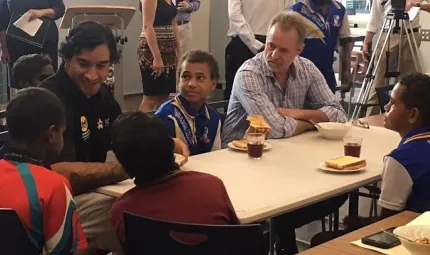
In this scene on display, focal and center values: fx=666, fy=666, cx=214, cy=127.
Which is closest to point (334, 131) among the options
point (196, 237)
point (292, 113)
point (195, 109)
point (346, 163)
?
point (292, 113)

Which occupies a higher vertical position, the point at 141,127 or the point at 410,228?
the point at 141,127

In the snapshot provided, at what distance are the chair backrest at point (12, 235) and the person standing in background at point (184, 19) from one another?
4.04 metres

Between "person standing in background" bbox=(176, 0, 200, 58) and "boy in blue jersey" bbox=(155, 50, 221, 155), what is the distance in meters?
2.76

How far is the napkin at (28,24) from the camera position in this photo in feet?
17.7

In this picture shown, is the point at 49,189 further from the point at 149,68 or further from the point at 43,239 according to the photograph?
the point at 149,68

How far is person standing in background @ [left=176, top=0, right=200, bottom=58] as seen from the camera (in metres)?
5.71

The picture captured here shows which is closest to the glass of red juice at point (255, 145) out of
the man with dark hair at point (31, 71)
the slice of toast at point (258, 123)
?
the slice of toast at point (258, 123)

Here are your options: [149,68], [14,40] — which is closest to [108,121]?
[149,68]

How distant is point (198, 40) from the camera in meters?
8.28

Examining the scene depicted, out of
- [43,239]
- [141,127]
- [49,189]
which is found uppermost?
[141,127]

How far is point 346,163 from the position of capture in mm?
2484

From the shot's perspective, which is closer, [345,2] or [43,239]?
[43,239]

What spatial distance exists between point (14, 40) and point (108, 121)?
3.16 meters

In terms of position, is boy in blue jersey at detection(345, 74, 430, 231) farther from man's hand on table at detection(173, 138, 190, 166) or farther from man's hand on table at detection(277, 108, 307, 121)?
man's hand on table at detection(277, 108, 307, 121)
